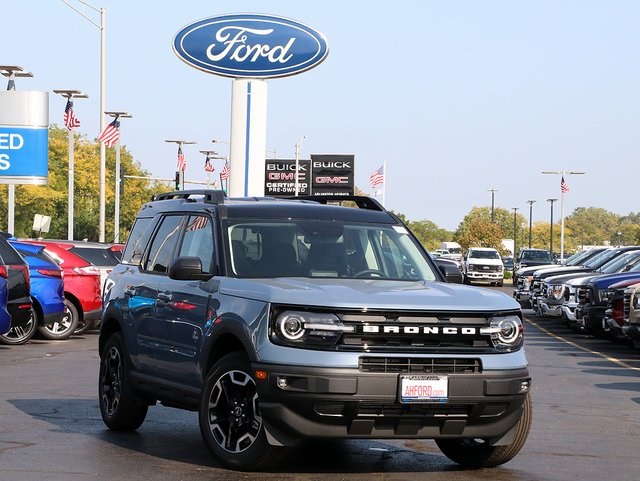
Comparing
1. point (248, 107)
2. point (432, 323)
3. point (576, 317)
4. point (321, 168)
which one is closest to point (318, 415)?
point (432, 323)

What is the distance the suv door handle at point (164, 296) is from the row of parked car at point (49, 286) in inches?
323

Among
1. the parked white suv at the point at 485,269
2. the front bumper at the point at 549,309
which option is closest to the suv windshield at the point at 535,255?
the parked white suv at the point at 485,269

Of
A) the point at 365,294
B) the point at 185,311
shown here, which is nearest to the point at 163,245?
the point at 185,311

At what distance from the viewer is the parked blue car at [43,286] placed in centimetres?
2208

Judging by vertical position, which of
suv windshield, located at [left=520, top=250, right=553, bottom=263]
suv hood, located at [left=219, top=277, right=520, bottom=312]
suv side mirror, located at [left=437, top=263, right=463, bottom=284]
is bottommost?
suv windshield, located at [left=520, top=250, right=553, bottom=263]

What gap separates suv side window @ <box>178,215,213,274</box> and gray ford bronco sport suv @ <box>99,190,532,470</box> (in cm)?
2

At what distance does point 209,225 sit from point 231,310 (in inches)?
46.9

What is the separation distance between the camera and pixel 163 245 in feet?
35.9

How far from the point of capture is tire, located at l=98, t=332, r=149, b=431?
36.1ft

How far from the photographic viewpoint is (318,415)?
8.47 metres

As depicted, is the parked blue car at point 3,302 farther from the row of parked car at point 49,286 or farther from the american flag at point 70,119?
the american flag at point 70,119

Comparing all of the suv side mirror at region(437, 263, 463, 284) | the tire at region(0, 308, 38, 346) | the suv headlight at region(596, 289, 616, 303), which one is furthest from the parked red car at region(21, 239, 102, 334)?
the suv side mirror at region(437, 263, 463, 284)

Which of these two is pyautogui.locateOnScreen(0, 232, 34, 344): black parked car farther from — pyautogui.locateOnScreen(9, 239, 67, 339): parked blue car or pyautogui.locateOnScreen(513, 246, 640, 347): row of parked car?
pyautogui.locateOnScreen(513, 246, 640, 347): row of parked car

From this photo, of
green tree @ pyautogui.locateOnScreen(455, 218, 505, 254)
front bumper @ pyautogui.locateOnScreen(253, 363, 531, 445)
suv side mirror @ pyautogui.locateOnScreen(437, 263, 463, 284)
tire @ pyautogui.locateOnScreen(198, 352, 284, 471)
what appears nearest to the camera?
front bumper @ pyautogui.locateOnScreen(253, 363, 531, 445)
